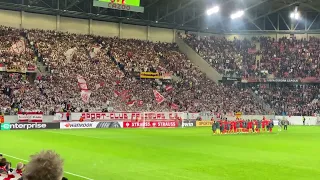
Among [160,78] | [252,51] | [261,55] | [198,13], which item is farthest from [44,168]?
Result: [252,51]

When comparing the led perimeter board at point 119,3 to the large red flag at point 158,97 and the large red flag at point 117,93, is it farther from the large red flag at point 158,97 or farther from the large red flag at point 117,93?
the large red flag at point 158,97

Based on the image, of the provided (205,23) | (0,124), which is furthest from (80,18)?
(0,124)

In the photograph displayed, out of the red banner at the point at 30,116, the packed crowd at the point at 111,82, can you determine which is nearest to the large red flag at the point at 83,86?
the packed crowd at the point at 111,82

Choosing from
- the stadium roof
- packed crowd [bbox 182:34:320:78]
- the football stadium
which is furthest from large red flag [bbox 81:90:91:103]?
packed crowd [bbox 182:34:320:78]

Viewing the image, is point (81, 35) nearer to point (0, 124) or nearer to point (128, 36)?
point (128, 36)

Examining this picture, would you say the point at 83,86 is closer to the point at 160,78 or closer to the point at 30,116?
the point at 30,116

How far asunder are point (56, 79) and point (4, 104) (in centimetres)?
848

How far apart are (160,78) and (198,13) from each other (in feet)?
51.0

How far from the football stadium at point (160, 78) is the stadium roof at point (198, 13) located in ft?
0.59

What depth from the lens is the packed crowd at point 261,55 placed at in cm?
6657

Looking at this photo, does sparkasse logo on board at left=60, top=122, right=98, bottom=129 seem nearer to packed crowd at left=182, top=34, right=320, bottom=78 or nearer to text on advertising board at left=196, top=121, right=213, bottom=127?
text on advertising board at left=196, top=121, right=213, bottom=127

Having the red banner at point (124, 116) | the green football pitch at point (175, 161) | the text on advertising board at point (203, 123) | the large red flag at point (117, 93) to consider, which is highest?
the large red flag at point (117, 93)

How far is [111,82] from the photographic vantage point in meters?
54.4

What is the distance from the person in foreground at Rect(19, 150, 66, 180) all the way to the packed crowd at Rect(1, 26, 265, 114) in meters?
41.2
